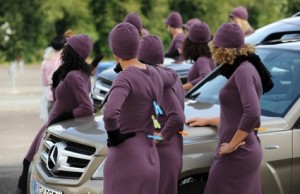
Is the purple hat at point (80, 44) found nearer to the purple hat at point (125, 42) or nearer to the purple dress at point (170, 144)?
the purple dress at point (170, 144)

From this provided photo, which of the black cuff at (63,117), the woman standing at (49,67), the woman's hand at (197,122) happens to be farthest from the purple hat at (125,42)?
the woman standing at (49,67)

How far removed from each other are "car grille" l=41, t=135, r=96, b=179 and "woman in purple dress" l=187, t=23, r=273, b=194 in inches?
34.6

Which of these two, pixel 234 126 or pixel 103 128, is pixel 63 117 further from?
pixel 234 126

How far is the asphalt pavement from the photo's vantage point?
7910 millimetres

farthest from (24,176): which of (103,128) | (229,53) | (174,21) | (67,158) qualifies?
(174,21)

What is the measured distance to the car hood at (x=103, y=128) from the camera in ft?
14.7

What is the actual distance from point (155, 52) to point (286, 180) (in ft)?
4.33

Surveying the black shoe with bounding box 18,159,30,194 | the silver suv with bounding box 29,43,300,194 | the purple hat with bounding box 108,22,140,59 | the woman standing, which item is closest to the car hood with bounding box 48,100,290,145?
the silver suv with bounding box 29,43,300,194

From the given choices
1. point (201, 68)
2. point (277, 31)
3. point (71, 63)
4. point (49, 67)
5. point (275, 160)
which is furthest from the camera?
Answer: point (49, 67)

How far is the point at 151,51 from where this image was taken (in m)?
4.42

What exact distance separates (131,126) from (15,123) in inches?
334

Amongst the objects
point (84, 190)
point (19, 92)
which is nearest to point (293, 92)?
point (84, 190)

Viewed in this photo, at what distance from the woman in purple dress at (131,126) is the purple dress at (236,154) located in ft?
1.94

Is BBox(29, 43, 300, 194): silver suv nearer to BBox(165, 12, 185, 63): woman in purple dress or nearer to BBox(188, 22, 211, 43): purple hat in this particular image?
BBox(188, 22, 211, 43): purple hat
